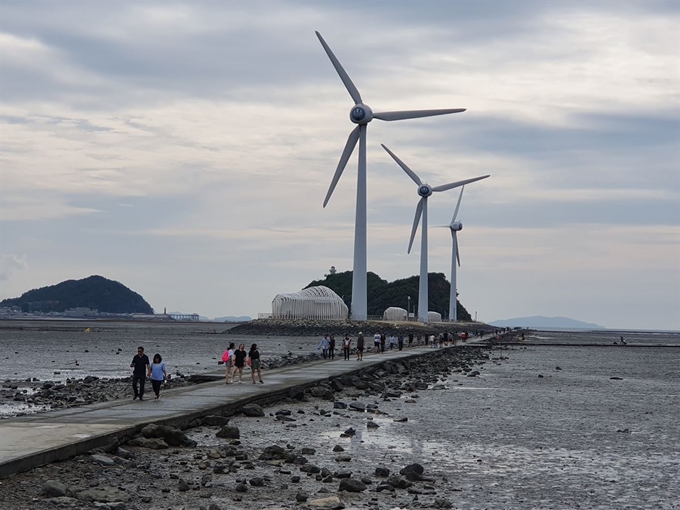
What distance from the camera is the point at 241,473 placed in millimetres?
18891

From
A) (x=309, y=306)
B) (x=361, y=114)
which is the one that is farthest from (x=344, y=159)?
(x=309, y=306)

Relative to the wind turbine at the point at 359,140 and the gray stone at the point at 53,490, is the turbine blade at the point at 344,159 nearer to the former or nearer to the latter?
the wind turbine at the point at 359,140

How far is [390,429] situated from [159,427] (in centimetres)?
830

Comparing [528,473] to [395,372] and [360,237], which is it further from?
[360,237]

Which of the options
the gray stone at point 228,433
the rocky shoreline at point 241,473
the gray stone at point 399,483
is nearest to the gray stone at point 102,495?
the rocky shoreline at point 241,473

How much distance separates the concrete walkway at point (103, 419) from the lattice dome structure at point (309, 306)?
117m

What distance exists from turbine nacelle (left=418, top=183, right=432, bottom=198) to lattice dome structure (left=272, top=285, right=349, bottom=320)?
2232 cm

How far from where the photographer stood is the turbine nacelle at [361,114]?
113875 millimetres

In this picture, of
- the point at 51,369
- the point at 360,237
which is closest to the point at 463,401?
the point at 51,369

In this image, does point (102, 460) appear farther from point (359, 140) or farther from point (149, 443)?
point (359, 140)

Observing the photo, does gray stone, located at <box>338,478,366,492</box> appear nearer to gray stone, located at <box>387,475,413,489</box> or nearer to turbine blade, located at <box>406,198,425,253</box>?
gray stone, located at <box>387,475,413,489</box>

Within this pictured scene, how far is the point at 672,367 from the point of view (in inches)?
3061

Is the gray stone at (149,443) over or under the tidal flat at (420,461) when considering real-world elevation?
over

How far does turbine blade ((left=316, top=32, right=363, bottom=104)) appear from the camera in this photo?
105 meters
